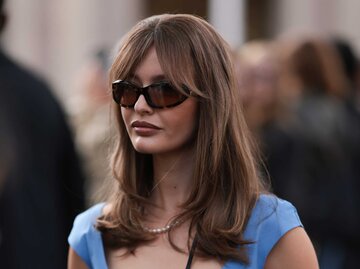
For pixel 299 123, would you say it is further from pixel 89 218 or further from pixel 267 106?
pixel 89 218

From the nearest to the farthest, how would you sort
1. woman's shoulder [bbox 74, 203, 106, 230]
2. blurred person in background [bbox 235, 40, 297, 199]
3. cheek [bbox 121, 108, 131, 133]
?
1. cheek [bbox 121, 108, 131, 133]
2. woman's shoulder [bbox 74, 203, 106, 230]
3. blurred person in background [bbox 235, 40, 297, 199]

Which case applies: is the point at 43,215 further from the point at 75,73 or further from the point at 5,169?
the point at 75,73

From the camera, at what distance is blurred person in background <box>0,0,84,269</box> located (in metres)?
4.73

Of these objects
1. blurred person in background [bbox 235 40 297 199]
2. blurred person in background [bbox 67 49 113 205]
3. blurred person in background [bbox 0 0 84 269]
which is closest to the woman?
blurred person in background [bbox 0 0 84 269]

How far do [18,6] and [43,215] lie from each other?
40.4ft

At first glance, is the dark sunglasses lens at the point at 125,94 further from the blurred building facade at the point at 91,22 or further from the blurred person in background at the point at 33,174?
the blurred building facade at the point at 91,22

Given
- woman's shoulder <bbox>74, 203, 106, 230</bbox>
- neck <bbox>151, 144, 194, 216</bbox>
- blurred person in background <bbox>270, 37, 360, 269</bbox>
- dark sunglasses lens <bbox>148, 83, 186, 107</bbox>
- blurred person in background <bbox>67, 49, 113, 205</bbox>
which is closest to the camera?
dark sunglasses lens <bbox>148, 83, 186, 107</bbox>

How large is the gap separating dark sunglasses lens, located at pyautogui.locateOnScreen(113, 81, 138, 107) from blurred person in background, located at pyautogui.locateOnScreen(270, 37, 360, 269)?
2.87m

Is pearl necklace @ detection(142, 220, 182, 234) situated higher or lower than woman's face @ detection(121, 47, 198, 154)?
lower

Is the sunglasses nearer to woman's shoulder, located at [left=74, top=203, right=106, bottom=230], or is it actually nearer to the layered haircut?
the layered haircut

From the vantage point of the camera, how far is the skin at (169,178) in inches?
126

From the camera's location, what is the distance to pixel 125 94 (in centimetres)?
323

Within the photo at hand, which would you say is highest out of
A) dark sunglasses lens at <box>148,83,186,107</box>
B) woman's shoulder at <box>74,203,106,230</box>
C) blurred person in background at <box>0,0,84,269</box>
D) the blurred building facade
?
dark sunglasses lens at <box>148,83,186,107</box>

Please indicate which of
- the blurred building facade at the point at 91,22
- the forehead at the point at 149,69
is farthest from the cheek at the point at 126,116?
the blurred building facade at the point at 91,22
